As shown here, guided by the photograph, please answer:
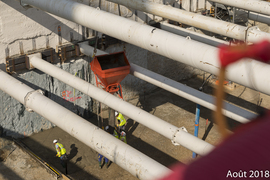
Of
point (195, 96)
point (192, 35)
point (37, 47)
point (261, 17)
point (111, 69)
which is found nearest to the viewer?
point (195, 96)

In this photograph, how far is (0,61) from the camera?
33.7ft

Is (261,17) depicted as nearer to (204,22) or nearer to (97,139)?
(204,22)

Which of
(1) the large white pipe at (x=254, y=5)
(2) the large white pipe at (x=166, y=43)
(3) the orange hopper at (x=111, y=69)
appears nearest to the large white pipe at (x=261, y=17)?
(1) the large white pipe at (x=254, y=5)

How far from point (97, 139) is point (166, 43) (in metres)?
1.81

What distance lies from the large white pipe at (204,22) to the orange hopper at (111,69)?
6.16 feet

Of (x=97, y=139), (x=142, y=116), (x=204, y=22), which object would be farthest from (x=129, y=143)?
(x=97, y=139)

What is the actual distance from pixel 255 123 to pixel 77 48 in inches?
433

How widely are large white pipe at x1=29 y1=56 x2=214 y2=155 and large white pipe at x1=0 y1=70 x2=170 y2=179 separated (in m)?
2.03

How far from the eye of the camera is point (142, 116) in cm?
798

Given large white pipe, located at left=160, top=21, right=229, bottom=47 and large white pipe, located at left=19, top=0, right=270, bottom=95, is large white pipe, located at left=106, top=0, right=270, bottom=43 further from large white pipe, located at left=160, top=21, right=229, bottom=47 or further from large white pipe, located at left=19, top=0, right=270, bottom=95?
large white pipe, located at left=19, top=0, right=270, bottom=95

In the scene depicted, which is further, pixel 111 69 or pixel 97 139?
pixel 111 69

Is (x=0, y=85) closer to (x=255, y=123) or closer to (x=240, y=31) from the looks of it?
(x=240, y=31)

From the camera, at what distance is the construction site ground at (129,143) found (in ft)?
32.1

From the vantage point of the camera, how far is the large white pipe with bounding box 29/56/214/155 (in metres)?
6.78
